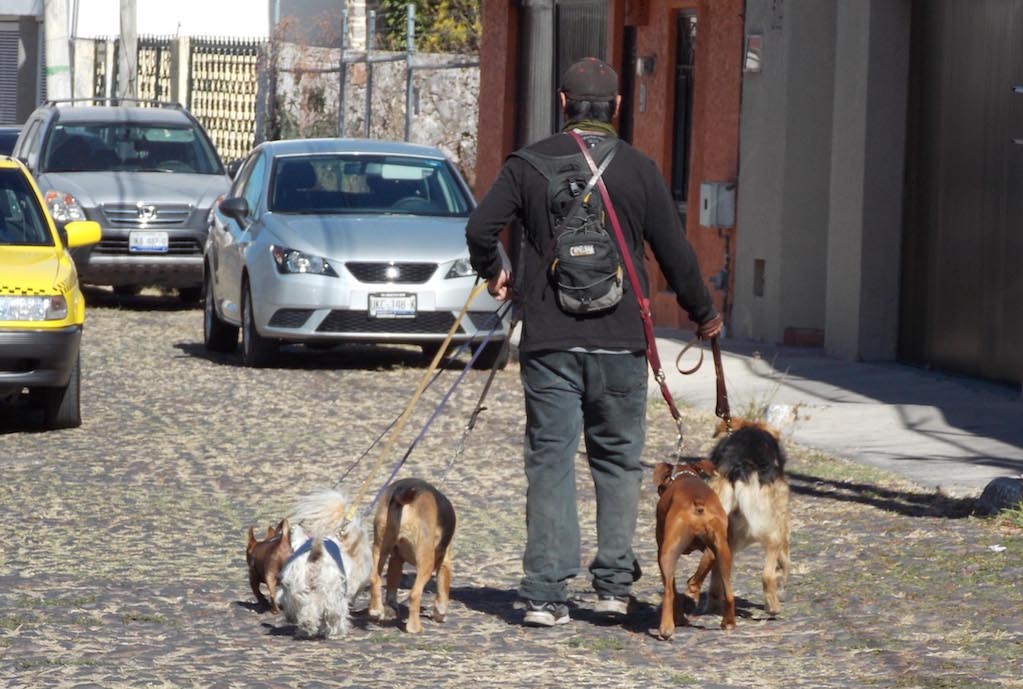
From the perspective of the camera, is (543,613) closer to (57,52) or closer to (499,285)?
(499,285)

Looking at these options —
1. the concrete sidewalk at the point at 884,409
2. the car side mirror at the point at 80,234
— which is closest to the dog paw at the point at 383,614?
the concrete sidewalk at the point at 884,409

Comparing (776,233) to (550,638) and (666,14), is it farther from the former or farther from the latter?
(550,638)

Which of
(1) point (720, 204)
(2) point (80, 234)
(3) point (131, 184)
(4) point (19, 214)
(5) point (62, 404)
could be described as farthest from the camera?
(3) point (131, 184)

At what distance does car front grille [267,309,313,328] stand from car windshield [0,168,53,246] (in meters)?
2.59

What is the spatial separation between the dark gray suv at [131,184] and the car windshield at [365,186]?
11.9ft

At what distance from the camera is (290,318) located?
14453 millimetres

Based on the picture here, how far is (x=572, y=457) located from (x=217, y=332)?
9.50m

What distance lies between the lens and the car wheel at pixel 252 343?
1479cm

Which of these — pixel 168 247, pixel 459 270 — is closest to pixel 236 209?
pixel 459 270

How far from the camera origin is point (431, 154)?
1633cm

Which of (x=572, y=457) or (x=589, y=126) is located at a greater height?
(x=589, y=126)

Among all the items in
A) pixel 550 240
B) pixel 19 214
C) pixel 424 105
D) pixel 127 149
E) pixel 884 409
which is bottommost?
pixel 884 409

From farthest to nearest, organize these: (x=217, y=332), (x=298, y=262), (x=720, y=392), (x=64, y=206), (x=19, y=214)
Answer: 1. (x=64, y=206)
2. (x=217, y=332)
3. (x=298, y=262)
4. (x=19, y=214)
5. (x=720, y=392)

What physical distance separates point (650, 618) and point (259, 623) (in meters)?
1.43
